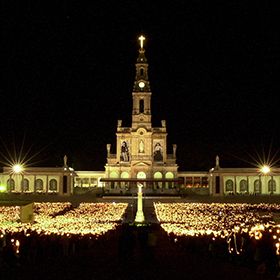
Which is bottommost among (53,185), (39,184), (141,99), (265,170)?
(53,185)

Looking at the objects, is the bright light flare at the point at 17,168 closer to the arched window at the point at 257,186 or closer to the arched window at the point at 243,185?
the arched window at the point at 243,185

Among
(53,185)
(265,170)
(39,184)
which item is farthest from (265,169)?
(39,184)

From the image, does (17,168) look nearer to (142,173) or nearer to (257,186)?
(142,173)

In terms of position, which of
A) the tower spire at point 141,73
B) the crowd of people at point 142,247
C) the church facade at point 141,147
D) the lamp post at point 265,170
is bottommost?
the crowd of people at point 142,247

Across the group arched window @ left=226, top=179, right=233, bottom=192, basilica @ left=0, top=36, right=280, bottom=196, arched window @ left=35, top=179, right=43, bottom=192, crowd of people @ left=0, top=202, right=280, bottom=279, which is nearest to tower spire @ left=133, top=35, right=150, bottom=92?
basilica @ left=0, top=36, right=280, bottom=196

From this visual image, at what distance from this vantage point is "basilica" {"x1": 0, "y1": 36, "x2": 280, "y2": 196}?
286 ft

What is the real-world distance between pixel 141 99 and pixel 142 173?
479 inches

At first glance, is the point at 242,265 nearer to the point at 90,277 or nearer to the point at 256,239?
the point at 256,239

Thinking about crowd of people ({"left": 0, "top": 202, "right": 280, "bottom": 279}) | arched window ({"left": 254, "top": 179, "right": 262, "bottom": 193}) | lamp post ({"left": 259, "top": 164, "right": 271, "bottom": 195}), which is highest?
lamp post ({"left": 259, "top": 164, "right": 271, "bottom": 195})

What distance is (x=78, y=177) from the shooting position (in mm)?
95625

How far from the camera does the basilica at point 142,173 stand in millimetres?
87188

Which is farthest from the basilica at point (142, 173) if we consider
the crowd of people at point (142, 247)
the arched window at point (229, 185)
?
the crowd of people at point (142, 247)

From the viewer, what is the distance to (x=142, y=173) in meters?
92.8

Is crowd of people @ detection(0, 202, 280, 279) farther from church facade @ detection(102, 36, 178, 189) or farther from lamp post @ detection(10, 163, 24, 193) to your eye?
church facade @ detection(102, 36, 178, 189)
